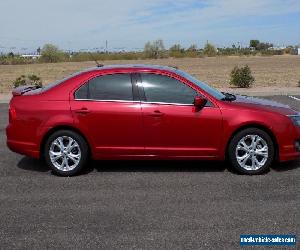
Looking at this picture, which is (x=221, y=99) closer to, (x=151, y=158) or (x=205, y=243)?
(x=151, y=158)

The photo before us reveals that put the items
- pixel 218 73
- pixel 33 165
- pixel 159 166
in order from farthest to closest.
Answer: pixel 218 73
pixel 33 165
pixel 159 166

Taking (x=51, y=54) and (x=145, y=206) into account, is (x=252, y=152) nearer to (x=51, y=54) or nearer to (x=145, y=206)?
(x=145, y=206)

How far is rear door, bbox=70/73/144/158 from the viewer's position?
6523 millimetres

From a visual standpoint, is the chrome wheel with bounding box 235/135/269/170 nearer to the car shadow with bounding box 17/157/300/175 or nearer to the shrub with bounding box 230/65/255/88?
the car shadow with bounding box 17/157/300/175

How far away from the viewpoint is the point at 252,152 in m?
6.50

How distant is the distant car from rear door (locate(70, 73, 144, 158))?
14 mm

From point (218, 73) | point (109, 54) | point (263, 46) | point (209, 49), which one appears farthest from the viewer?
point (263, 46)

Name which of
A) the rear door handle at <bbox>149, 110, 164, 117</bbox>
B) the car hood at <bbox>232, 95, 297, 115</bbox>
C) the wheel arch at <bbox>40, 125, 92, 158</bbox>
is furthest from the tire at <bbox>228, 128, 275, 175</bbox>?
the wheel arch at <bbox>40, 125, 92, 158</bbox>

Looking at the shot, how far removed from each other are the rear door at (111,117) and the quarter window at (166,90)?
218 millimetres

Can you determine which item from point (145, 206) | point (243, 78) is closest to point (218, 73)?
point (243, 78)

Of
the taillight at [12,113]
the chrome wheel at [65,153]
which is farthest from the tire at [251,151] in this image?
the taillight at [12,113]

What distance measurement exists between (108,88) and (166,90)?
33.5 inches

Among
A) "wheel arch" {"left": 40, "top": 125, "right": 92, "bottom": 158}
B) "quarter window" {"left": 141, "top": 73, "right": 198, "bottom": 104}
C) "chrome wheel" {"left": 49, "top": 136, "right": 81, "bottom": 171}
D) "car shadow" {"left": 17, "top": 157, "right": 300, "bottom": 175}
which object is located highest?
"quarter window" {"left": 141, "top": 73, "right": 198, "bottom": 104}

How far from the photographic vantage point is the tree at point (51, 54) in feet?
306
